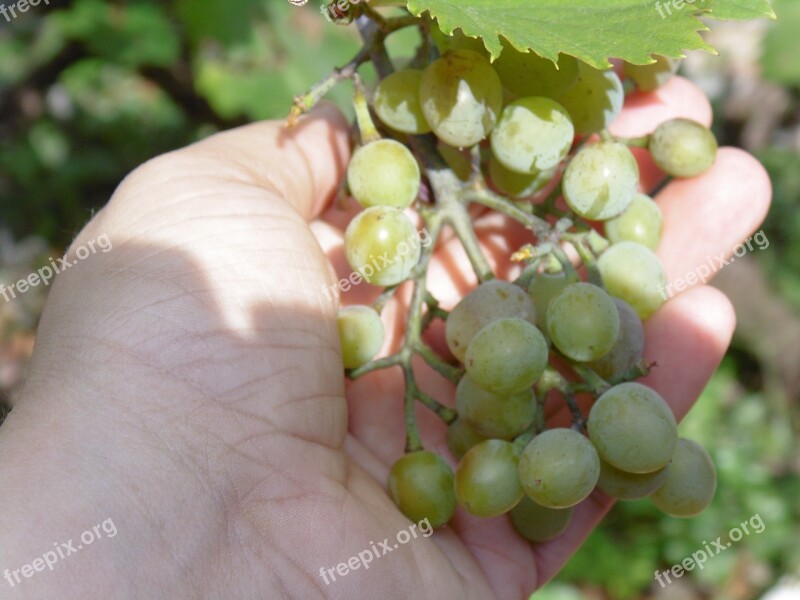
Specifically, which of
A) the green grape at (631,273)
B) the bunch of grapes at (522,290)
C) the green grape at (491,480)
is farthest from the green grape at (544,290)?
the green grape at (491,480)

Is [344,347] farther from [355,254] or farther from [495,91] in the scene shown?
[495,91]

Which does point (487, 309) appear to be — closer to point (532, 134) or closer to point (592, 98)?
point (532, 134)

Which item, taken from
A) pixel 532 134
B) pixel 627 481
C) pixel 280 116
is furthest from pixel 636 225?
pixel 280 116

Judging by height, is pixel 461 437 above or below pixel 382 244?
below
